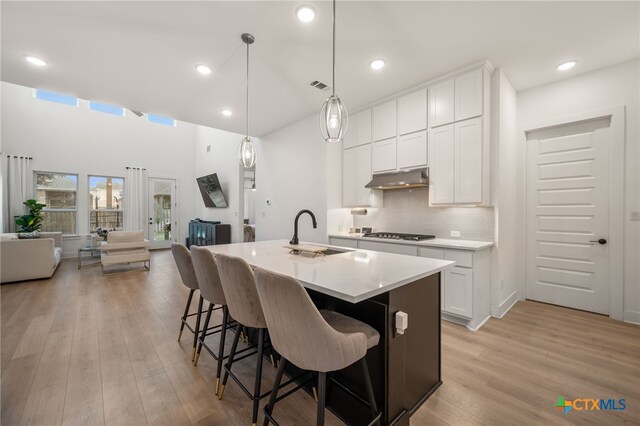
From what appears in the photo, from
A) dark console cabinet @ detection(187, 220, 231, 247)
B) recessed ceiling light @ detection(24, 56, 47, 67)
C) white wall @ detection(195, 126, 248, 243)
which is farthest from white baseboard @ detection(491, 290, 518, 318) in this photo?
dark console cabinet @ detection(187, 220, 231, 247)

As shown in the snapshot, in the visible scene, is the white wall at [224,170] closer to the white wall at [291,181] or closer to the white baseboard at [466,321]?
the white wall at [291,181]

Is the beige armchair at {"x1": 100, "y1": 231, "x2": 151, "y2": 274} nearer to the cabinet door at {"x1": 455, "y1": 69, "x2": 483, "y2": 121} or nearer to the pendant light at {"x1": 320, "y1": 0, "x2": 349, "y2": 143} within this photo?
the pendant light at {"x1": 320, "y1": 0, "x2": 349, "y2": 143}

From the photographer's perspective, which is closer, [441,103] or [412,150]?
[441,103]

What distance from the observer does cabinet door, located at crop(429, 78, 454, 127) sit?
3.08 meters

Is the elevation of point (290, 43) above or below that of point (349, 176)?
above

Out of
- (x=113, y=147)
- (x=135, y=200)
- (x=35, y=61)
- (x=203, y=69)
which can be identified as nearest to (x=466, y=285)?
(x=203, y=69)

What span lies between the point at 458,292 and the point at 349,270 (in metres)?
1.85

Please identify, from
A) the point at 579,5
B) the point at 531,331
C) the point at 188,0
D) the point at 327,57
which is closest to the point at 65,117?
the point at 188,0

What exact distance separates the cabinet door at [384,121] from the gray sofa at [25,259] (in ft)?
19.7

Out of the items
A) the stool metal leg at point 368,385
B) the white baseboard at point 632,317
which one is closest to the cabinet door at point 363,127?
the stool metal leg at point 368,385

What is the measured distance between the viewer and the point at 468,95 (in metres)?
2.94

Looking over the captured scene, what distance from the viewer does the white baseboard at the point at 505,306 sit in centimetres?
295

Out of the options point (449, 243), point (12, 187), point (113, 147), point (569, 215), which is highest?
point (113, 147)

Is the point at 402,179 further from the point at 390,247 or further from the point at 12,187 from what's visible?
the point at 12,187
